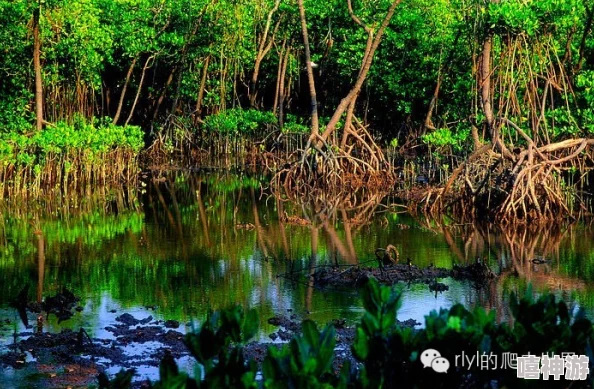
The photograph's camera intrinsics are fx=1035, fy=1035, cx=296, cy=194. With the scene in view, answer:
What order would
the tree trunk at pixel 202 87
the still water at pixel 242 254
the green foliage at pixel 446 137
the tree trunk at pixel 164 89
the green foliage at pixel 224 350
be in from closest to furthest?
the green foliage at pixel 224 350, the still water at pixel 242 254, the green foliage at pixel 446 137, the tree trunk at pixel 202 87, the tree trunk at pixel 164 89

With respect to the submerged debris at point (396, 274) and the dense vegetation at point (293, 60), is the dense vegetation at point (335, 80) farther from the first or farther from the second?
the submerged debris at point (396, 274)

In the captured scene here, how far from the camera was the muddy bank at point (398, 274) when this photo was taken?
10445mm

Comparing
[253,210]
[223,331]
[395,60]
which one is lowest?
[253,210]

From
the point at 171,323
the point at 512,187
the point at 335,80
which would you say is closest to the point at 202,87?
the point at 335,80

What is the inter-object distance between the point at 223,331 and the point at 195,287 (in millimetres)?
6201

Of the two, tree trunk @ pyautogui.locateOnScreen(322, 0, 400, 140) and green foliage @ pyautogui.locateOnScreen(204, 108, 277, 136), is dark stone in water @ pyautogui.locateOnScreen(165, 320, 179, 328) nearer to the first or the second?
tree trunk @ pyautogui.locateOnScreen(322, 0, 400, 140)

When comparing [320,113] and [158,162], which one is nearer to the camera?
[158,162]

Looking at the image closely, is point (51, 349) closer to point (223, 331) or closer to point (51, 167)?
point (223, 331)

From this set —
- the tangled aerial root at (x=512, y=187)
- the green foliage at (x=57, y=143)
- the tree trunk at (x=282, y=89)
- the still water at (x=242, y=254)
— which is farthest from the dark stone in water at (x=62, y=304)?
the tree trunk at (x=282, y=89)

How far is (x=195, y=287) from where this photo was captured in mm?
10305

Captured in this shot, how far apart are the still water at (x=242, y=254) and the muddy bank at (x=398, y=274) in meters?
0.20

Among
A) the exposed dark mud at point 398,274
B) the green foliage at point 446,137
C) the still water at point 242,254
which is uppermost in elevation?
the green foliage at point 446,137

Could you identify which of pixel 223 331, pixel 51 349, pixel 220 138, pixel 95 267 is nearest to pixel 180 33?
pixel 220 138

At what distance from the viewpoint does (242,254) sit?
40.8ft
